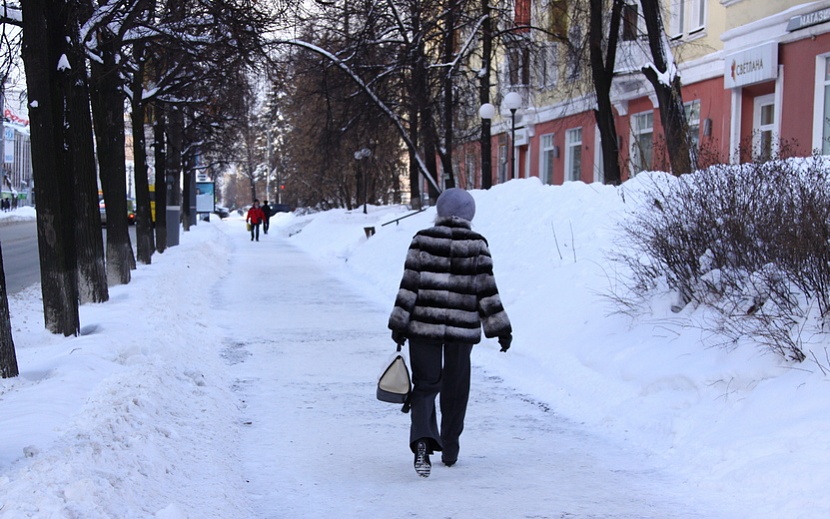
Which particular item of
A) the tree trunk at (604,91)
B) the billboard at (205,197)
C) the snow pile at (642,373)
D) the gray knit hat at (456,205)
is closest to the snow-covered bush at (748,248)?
the snow pile at (642,373)

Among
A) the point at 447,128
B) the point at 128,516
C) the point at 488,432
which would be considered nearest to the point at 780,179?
the point at 488,432

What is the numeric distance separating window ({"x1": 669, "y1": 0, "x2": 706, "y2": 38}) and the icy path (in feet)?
55.1

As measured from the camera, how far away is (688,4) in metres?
25.1

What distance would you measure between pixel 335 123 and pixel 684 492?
28.9m

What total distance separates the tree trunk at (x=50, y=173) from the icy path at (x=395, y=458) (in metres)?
1.88

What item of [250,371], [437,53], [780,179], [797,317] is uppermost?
[437,53]

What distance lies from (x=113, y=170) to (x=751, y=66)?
13.2 m

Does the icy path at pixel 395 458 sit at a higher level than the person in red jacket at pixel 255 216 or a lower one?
higher

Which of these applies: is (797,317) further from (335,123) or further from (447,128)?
(335,123)

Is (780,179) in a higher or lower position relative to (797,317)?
higher

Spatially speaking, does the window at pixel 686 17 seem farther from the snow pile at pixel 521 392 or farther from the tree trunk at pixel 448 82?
the snow pile at pixel 521 392

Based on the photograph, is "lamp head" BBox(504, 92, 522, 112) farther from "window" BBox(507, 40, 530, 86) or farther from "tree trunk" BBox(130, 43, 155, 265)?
"tree trunk" BBox(130, 43, 155, 265)

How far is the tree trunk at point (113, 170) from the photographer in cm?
1557

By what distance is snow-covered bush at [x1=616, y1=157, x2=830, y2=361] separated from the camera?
707 cm
